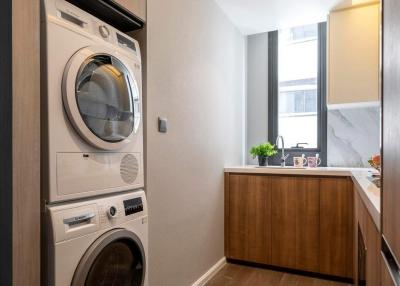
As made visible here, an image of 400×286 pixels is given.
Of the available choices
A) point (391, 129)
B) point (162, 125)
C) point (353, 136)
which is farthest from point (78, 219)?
point (353, 136)

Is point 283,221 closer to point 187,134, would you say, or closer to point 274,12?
point 187,134

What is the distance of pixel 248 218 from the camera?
2.70m

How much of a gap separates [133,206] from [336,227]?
1.86 meters

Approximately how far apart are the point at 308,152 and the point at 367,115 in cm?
71

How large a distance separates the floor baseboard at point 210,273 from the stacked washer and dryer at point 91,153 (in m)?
0.93

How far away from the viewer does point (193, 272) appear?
7.20 ft

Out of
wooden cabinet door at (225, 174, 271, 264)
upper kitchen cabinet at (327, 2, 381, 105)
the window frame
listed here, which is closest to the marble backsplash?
the window frame

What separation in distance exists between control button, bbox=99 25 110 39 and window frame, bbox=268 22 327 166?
245 cm

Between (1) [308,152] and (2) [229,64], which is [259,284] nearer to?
(1) [308,152]

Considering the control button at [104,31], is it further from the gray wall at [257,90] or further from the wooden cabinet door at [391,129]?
the gray wall at [257,90]

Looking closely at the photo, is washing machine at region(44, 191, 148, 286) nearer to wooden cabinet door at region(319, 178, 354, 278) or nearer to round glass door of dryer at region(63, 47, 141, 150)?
round glass door of dryer at region(63, 47, 141, 150)

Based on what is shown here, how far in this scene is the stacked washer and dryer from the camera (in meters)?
1.05

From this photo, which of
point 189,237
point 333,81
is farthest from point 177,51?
point 333,81

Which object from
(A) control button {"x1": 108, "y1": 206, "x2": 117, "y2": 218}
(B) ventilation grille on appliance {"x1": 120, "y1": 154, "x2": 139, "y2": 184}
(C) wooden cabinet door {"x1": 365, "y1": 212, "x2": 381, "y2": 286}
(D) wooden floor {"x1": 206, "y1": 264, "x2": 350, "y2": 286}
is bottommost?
(D) wooden floor {"x1": 206, "y1": 264, "x2": 350, "y2": 286}
